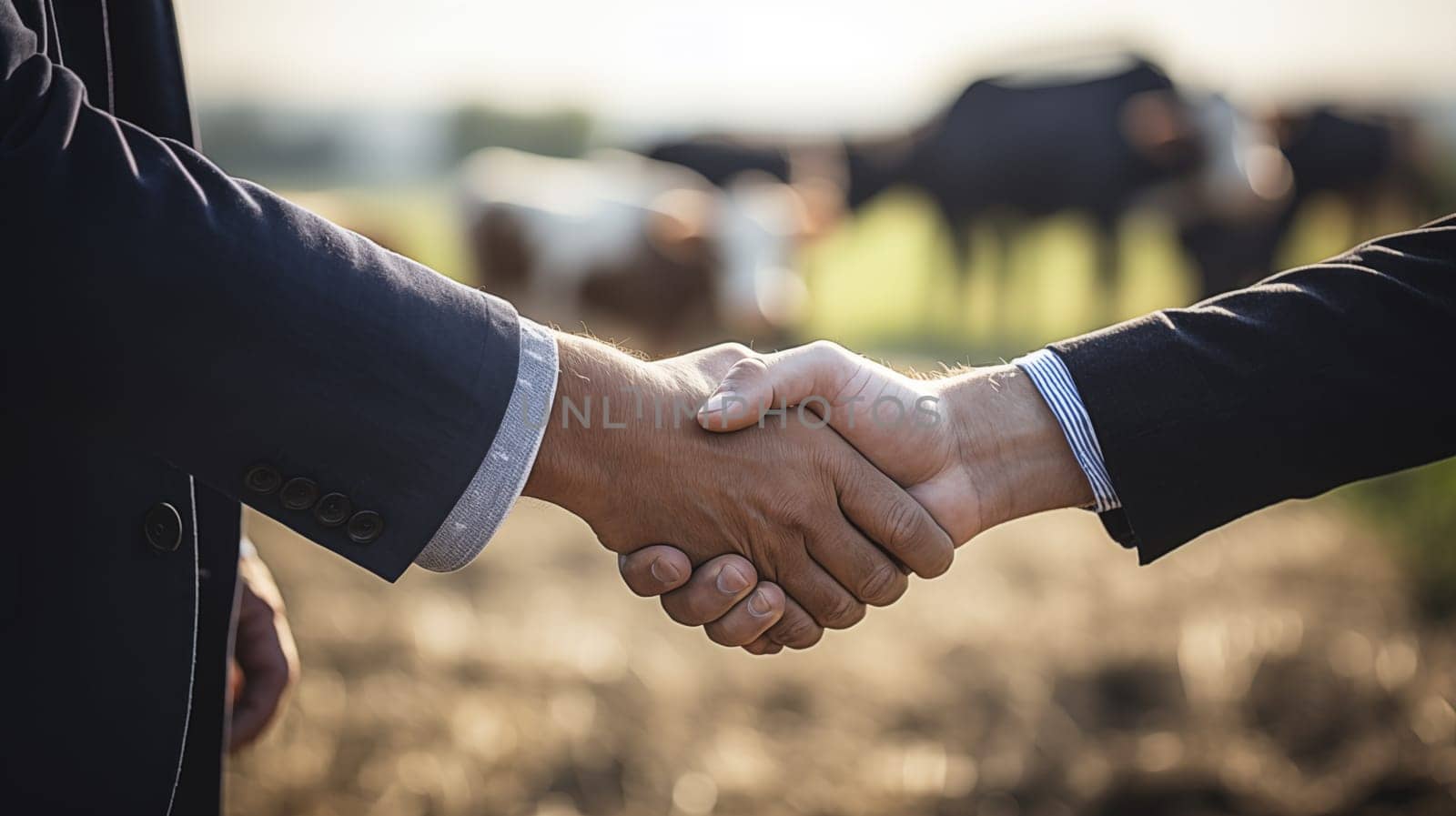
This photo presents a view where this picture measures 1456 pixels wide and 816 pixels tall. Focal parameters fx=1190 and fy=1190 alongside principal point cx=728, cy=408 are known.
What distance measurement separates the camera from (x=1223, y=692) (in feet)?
9.99

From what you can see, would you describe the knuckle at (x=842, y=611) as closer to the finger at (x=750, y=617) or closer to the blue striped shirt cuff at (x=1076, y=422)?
the finger at (x=750, y=617)

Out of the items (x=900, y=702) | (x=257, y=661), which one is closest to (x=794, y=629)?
(x=257, y=661)

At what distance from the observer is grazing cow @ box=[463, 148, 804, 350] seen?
842 centimetres

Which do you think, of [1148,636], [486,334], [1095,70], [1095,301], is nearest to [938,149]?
[1095,70]

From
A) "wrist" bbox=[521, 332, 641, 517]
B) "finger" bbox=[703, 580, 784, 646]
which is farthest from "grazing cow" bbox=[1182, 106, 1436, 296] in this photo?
"wrist" bbox=[521, 332, 641, 517]

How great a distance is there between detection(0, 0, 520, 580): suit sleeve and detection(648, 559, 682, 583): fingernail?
44cm

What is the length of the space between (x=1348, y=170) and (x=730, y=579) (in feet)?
43.0

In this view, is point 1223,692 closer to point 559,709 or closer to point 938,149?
point 559,709

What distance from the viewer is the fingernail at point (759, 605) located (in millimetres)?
1753

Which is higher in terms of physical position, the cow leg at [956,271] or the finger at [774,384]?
the finger at [774,384]

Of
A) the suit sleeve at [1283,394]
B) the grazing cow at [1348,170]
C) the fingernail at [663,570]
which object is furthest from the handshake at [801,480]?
the grazing cow at [1348,170]

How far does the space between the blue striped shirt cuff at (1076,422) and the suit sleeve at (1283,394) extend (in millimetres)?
41

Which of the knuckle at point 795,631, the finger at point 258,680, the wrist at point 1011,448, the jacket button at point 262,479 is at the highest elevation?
the jacket button at point 262,479

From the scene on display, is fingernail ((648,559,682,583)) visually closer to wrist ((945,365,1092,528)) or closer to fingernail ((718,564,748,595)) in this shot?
fingernail ((718,564,748,595))
